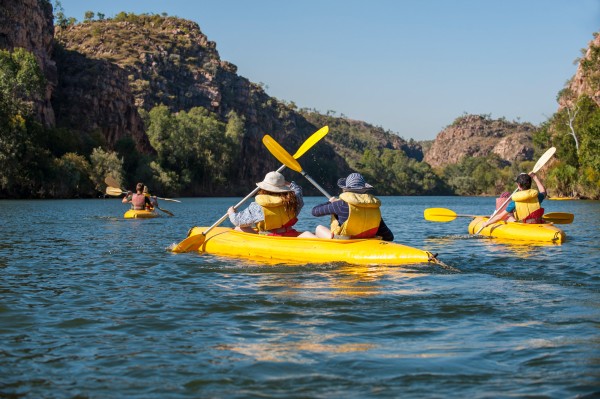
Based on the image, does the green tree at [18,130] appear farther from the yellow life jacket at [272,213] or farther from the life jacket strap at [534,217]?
the yellow life jacket at [272,213]

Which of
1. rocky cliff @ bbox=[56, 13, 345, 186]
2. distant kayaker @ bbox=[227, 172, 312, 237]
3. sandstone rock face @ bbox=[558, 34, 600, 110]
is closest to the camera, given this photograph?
distant kayaker @ bbox=[227, 172, 312, 237]

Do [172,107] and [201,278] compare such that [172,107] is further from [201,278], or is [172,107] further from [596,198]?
[201,278]

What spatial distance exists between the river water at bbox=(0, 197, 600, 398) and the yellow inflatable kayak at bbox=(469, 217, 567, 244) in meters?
3.21

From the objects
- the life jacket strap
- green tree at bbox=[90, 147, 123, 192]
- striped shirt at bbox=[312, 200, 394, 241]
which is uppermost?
green tree at bbox=[90, 147, 123, 192]

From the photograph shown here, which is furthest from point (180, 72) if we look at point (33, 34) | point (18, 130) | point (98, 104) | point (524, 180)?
point (524, 180)

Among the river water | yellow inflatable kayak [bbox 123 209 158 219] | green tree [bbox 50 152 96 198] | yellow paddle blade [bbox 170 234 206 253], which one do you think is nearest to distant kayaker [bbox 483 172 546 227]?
the river water

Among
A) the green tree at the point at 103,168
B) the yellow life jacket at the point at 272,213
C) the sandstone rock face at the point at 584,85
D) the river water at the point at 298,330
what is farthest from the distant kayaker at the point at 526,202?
the sandstone rock face at the point at 584,85

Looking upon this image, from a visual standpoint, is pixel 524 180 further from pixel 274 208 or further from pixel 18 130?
pixel 18 130

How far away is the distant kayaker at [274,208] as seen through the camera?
10.2m

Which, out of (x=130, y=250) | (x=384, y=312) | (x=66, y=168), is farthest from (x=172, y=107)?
(x=384, y=312)

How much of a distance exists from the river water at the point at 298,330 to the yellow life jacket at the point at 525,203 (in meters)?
3.53

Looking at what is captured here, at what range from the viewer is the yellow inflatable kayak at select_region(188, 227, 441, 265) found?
914cm

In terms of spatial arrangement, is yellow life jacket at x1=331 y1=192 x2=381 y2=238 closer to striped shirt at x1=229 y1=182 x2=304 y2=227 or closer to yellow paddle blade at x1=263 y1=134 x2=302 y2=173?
striped shirt at x1=229 y1=182 x2=304 y2=227

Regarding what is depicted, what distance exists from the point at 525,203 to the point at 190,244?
6.72 metres
